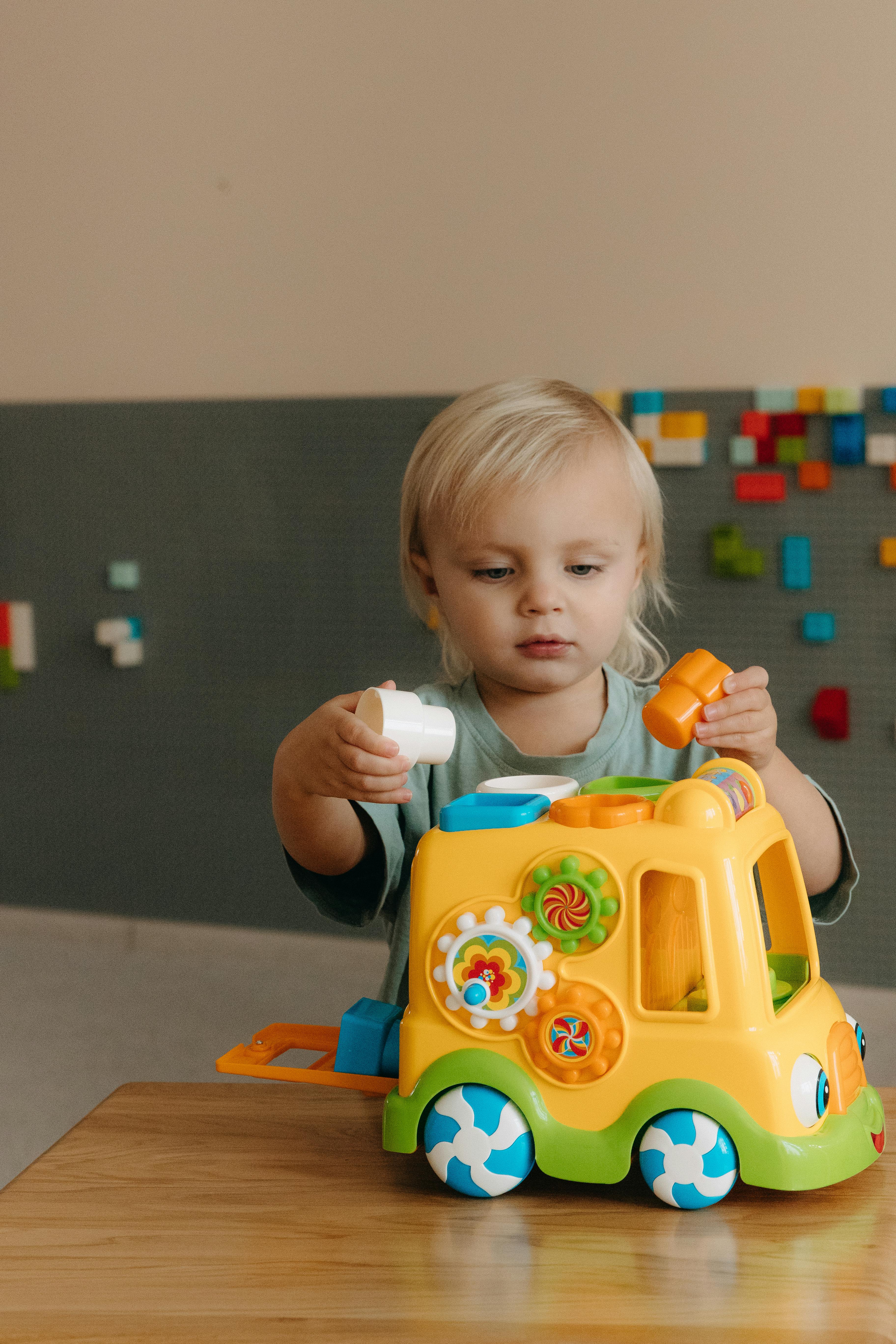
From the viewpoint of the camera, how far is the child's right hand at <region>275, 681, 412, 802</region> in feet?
1.80

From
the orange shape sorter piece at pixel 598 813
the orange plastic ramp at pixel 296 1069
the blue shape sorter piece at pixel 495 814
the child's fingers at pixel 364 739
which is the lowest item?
the orange plastic ramp at pixel 296 1069

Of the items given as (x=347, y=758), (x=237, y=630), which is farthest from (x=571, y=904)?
(x=237, y=630)

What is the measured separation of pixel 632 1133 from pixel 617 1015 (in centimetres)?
5

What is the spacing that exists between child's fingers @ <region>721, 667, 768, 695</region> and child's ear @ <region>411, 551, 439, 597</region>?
29 centimetres

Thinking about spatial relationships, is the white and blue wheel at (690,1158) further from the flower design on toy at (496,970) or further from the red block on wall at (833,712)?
the red block on wall at (833,712)

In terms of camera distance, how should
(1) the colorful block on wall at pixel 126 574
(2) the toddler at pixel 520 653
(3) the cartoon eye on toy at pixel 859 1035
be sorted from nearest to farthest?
(3) the cartoon eye on toy at pixel 859 1035 → (2) the toddler at pixel 520 653 → (1) the colorful block on wall at pixel 126 574

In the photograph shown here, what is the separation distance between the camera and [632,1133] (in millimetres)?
459

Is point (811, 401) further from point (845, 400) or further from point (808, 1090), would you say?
point (808, 1090)

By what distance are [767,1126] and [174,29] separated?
229 cm

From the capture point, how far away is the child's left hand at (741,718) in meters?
0.57

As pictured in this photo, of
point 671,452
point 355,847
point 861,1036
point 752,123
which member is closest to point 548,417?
point 355,847

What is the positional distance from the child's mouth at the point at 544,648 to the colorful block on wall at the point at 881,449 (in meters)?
1.24

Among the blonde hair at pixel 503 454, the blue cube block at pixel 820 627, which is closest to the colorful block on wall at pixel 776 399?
the blue cube block at pixel 820 627

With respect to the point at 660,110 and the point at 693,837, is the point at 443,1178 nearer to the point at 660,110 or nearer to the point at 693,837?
the point at 693,837
